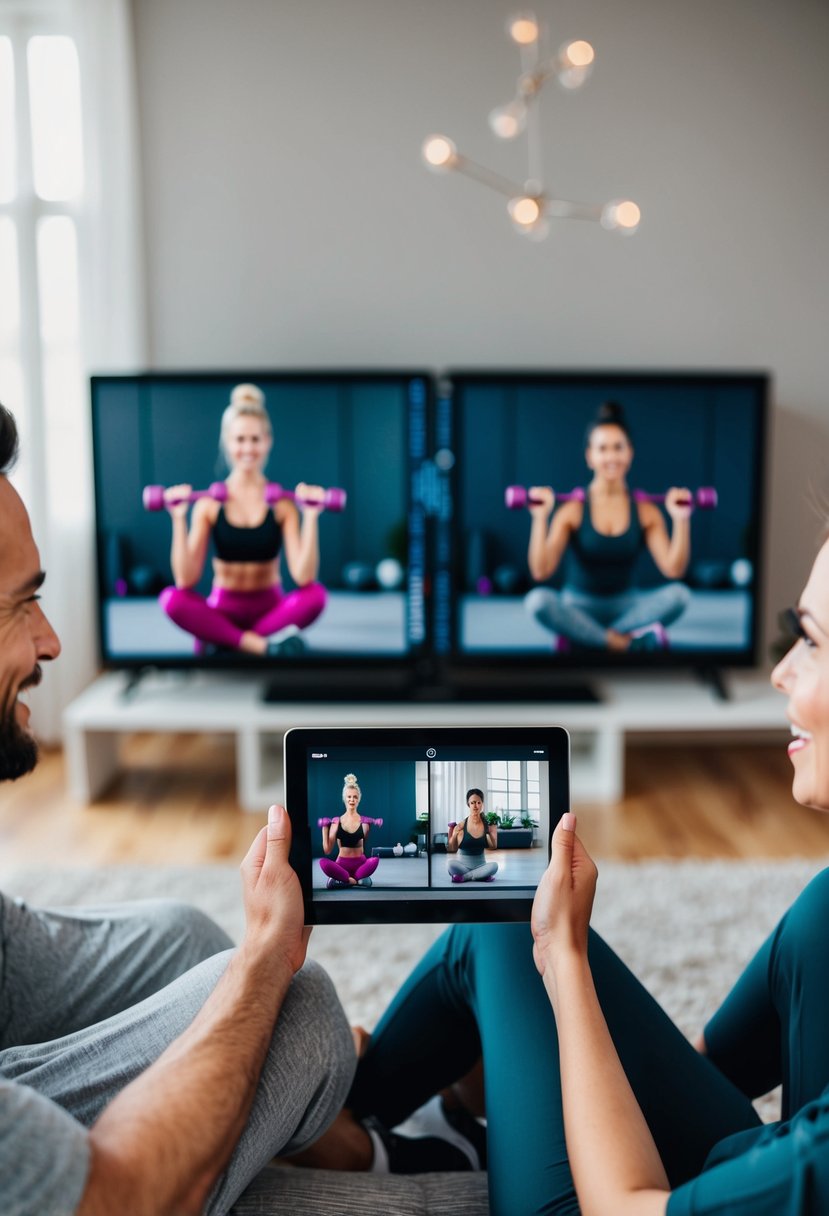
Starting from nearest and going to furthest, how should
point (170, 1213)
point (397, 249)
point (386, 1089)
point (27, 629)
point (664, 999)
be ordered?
1. point (170, 1213)
2. point (27, 629)
3. point (386, 1089)
4. point (664, 999)
5. point (397, 249)

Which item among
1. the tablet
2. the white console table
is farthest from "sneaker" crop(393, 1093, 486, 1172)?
the white console table

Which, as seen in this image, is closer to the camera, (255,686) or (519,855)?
(519,855)

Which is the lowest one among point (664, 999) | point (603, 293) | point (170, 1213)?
point (664, 999)

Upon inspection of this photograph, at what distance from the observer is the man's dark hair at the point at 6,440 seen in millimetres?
1135

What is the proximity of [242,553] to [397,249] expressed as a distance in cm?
110

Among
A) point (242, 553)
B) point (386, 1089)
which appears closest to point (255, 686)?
point (242, 553)

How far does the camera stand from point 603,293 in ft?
11.4

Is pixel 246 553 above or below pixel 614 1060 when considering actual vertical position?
above

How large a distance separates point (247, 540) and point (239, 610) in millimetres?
221

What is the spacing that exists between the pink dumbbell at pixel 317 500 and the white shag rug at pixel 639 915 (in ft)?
3.49

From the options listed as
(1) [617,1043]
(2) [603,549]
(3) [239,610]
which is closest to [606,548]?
(2) [603,549]

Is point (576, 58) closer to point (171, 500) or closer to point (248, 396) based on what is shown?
point (248, 396)

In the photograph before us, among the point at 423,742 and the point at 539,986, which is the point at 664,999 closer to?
the point at 539,986

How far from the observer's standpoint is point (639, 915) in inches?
97.3
